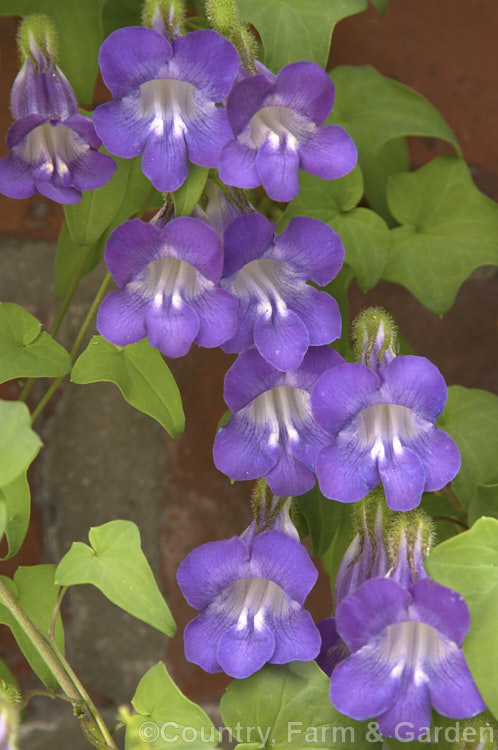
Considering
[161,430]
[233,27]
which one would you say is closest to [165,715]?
[161,430]

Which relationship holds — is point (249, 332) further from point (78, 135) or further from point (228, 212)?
point (78, 135)

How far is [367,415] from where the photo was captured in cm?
64

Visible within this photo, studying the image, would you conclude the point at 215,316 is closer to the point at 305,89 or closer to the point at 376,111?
the point at 305,89

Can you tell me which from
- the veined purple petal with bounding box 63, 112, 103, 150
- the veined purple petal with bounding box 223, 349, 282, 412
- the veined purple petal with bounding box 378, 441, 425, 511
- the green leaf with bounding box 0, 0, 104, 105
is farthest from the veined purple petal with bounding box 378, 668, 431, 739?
the green leaf with bounding box 0, 0, 104, 105

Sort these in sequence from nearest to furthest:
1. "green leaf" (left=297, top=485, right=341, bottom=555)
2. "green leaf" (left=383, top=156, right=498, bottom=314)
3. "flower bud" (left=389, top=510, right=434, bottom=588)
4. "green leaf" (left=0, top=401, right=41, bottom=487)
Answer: "green leaf" (left=0, top=401, right=41, bottom=487) < "flower bud" (left=389, top=510, right=434, bottom=588) < "green leaf" (left=297, top=485, right=341, bottom=555) < "green leaf" (left=383, top=156, right=498, bottom=314)

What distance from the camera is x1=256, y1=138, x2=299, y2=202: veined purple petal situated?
56 centimetres

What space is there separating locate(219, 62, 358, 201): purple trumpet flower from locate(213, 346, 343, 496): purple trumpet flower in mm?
126

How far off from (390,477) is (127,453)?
0.45 m

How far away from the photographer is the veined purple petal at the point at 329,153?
1.88ft

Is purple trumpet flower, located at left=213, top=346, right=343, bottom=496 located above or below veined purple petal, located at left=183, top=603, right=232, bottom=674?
above

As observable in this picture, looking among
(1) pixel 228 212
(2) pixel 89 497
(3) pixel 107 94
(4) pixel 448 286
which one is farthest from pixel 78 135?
(2) pixel 89 497

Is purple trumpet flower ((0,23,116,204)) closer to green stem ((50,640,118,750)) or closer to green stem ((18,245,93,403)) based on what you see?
green stem ((18,245,93,403))

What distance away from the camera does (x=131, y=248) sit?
0.57m

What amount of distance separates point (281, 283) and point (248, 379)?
74 millimetres
